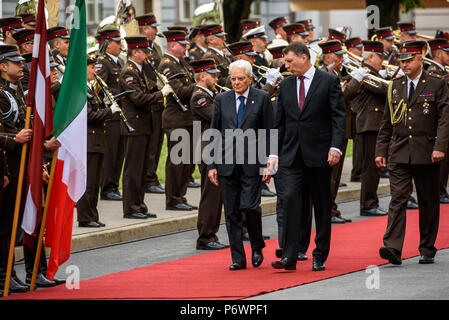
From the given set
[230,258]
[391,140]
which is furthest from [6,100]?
[391,140]

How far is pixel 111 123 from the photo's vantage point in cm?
1617

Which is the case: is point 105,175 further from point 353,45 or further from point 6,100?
point 6,100

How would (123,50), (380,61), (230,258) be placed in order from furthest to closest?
(123,50), (380,61), (230,258)

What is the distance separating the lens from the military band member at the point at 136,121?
14.4m

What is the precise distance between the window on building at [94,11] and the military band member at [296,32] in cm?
1949

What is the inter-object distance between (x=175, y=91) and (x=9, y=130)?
16.2 ft

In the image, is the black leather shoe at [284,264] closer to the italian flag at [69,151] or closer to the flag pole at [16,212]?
the italian flag at [69,151]

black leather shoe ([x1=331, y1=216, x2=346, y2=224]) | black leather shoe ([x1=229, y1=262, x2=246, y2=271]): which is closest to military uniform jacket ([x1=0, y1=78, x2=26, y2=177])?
black leather shoe ([x1=229, y1=262, x2=246, y2=271])

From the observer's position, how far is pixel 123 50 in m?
17.0

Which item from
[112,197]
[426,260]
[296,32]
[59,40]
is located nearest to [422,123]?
[426,260]

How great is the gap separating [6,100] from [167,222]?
419 centimetres

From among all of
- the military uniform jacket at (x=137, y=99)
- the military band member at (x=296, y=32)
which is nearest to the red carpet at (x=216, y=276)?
the military uniform jacket at (x=137, y=99)

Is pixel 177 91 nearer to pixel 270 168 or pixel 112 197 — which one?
pixel 112 197

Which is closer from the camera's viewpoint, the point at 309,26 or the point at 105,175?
the point at 105,175
